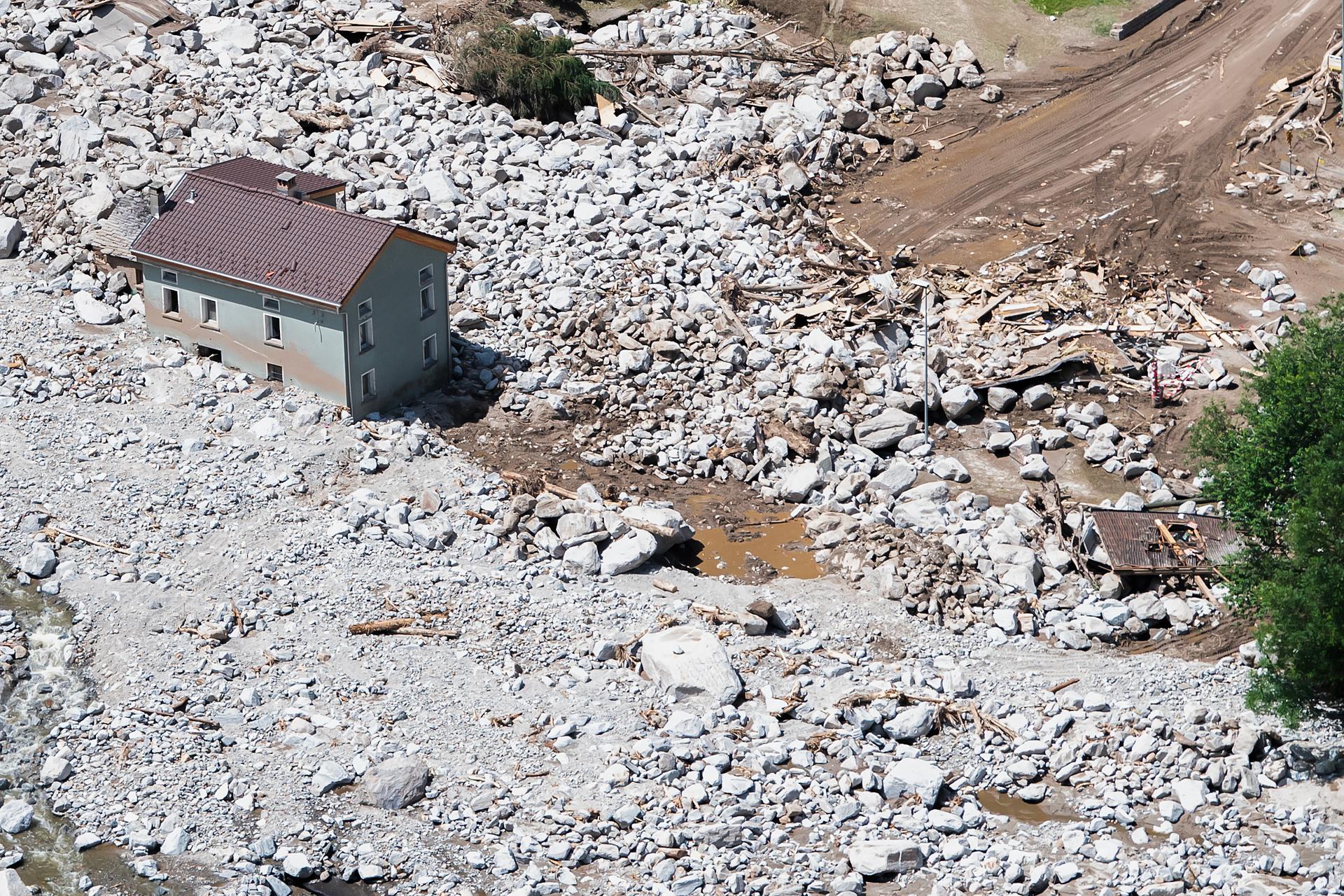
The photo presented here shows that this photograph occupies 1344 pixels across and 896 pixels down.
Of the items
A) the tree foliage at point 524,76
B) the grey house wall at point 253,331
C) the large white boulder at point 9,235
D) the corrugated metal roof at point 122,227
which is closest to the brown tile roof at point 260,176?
the corrugated metal roof at point 122,227

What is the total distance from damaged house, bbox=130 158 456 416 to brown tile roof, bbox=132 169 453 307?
0.02 m

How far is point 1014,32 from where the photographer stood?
52750 millimetres

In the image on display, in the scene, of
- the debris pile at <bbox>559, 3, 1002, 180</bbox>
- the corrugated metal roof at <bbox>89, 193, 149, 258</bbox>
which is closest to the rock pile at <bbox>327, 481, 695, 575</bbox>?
the corrugated metal roof at <bbox>89, 193, 149, 258</bbox>

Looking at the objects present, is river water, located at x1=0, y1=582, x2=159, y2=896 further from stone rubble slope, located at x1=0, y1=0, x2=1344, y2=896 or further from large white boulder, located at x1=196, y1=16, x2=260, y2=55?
large white boulder, located at x1=196, y1=16, x2=260, y2=55

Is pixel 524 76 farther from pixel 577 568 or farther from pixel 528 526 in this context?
pixel 577 568

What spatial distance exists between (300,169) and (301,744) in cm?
2023

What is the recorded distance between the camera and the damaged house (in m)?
35.2

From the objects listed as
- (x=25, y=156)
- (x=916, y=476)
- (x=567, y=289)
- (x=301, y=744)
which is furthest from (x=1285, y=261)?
(x=25, y=156)

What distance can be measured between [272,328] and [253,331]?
44cm

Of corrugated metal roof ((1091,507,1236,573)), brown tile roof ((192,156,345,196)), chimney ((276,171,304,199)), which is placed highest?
chimney ((276,171,304,199))

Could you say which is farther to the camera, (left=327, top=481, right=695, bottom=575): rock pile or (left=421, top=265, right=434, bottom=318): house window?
(left=421, top=265, right=434, bottom=318): house window

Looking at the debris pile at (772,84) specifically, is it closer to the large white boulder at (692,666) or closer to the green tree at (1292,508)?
the large white boulder at (692,666)

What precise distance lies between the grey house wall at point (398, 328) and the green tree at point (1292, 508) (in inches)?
653

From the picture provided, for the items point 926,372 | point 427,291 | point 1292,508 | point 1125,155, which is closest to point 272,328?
point 427,291
